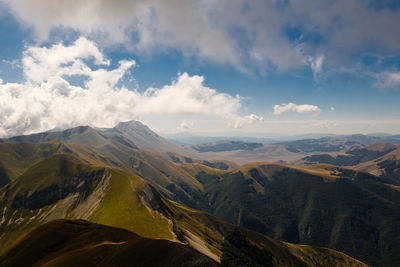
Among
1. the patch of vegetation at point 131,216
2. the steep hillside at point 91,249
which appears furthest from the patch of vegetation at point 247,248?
the steep hillside at point 91,249

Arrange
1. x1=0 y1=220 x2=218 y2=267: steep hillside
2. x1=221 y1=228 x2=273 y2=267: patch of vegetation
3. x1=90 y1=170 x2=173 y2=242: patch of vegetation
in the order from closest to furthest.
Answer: x1=0 y1=220 x2=218 y2=267: steep hillside, x1=90 y1=170 x2=173 y2=242: patch of vegetation, x1=221 y1=228 x2=273 y2=267: patch of vegetation

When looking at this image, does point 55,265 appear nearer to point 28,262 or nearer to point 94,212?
point 28,262

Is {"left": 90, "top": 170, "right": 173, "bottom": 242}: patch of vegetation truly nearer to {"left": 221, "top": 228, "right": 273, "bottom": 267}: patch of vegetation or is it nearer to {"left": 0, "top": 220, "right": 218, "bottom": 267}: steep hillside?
{"left": 0, "top": 220, "right": 218, "bottom": 267}: steep hillside

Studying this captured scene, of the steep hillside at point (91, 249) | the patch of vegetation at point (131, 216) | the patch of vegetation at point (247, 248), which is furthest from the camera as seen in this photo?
the patch of vegetation at point (247, 248)

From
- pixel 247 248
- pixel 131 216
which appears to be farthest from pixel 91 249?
pixel 247 248

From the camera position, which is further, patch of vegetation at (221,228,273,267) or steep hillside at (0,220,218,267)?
patch of vegetation at (221,228,273,267)

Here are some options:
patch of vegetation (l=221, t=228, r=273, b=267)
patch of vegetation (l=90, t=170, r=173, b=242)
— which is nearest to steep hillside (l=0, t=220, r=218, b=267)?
patch of vegetation (l=90, t=170, r=173, b=242)

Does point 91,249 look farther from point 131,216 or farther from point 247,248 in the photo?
point 247,248

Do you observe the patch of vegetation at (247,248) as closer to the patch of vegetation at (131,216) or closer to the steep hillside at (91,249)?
the patch of vegetation at (131,216)

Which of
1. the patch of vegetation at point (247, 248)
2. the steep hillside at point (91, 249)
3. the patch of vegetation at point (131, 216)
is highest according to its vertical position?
the steep hillside at point (91, 249)
